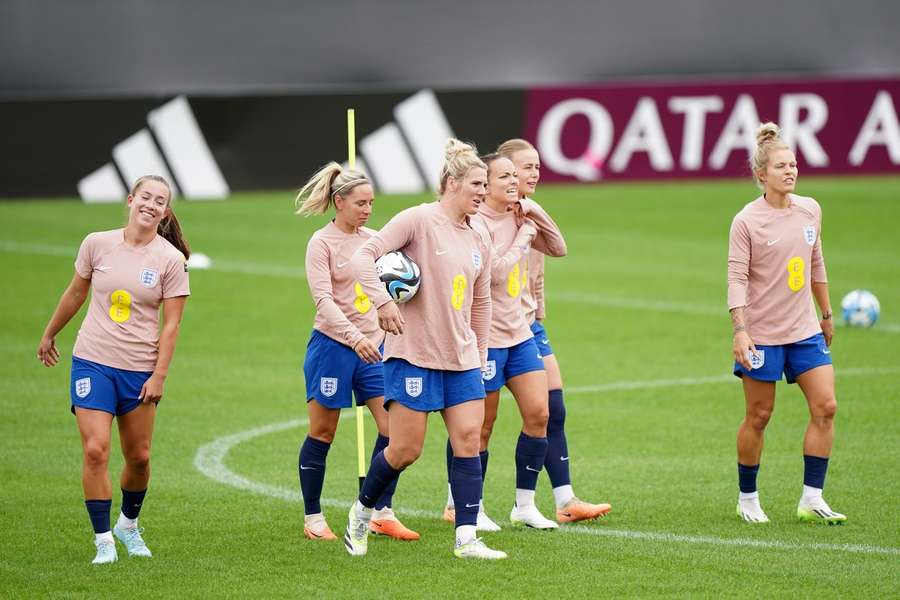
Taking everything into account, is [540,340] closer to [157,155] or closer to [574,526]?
[574,526]

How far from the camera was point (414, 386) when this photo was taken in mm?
8305

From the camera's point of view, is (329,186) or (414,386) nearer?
(414,386)

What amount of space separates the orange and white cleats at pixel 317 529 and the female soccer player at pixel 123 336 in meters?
0.98

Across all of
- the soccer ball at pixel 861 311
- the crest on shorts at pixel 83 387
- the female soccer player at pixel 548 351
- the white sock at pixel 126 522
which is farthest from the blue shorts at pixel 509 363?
the soccer ball at pixel 861 311

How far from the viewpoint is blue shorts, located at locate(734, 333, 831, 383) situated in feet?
30.4

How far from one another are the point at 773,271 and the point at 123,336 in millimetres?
3820

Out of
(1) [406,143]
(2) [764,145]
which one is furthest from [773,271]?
(1) [406,143]

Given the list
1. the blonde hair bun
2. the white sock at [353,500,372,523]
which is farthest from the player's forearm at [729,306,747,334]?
the white sock at [353,500,372,523]

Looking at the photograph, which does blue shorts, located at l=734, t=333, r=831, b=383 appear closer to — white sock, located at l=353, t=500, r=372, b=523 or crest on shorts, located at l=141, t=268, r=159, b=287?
white sock, located at l=353, t=500, r=372, b=523

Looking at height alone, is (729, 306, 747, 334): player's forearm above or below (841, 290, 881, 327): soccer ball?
above

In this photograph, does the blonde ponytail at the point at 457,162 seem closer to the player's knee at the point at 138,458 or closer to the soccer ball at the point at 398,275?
the soccer ball at the point at 398,275

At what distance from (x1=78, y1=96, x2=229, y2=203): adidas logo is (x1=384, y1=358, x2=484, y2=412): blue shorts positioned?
1909 centimetres

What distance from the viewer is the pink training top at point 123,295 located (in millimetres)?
8422

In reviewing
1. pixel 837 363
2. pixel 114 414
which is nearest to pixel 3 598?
pixel 114 414
